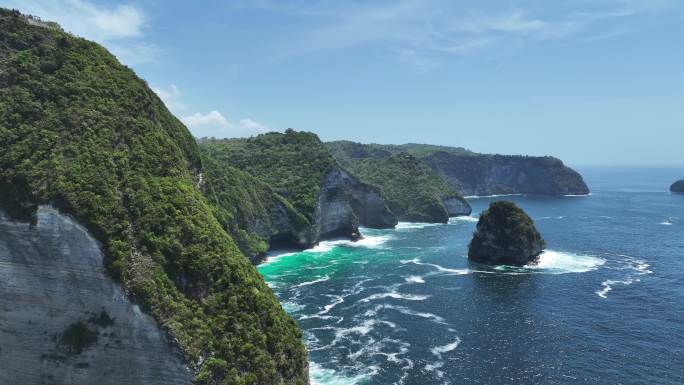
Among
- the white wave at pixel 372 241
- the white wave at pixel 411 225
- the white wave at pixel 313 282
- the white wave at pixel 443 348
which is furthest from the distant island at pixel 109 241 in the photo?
the white wave at pixel 411 225

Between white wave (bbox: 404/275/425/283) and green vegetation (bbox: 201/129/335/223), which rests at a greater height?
green vegetation (bbox: 201/129/335/223)

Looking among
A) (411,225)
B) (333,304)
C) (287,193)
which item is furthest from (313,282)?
(411,225)

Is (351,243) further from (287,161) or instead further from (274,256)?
(287,161)

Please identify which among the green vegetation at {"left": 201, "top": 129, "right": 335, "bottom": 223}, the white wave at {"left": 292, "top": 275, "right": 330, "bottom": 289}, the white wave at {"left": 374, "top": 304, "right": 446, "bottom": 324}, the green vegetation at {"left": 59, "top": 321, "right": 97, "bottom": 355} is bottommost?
the white wave at {"left": 374, "top": 304, "right": 446, "bottom": 324}


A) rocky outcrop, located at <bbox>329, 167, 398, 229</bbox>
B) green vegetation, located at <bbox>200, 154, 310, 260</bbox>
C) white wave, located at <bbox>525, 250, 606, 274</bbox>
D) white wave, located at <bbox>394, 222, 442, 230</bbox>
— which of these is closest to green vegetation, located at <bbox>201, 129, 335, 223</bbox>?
green vegetation, located at <bbox>200, 154, 310, 260</bbox>

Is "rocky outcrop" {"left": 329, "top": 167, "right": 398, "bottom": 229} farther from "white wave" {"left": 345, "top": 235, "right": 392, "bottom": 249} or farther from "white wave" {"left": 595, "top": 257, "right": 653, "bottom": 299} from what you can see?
"white wave" {"left": 595, "top": 257, "right": 653, "bottom": 299}

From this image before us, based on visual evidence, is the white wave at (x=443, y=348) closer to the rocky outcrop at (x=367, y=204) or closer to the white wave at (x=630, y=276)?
the white wave at (x=630, y=276)
